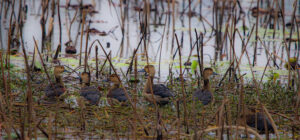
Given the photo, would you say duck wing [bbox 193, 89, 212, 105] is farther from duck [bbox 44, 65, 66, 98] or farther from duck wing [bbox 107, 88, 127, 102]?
duck [bbox 44, 65, 66, 98]

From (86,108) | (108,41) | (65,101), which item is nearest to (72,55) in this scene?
(108,41)

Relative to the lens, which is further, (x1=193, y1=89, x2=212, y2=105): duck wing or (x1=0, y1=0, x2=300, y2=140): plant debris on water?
(x1=193, y1=89, x2=212, y2=105): duck wing

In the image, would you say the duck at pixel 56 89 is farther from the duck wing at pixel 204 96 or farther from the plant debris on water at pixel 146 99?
the duck wing at pixel 204 96

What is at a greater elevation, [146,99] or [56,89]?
[56,89]

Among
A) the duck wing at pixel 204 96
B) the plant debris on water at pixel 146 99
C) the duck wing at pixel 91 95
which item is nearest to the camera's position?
the plant debris on water at pixel 146 99

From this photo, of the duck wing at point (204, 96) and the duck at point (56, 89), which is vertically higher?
the duck at point (56, 89)

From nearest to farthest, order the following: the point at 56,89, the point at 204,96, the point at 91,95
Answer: the point at 91,95 < the point at 204,96 < the point at 56,89

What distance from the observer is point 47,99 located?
4773 millimetres

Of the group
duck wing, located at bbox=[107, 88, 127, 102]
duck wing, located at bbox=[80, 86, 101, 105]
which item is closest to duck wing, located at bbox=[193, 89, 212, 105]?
duck wing, located at bbox=[107, 88, 127, 102]

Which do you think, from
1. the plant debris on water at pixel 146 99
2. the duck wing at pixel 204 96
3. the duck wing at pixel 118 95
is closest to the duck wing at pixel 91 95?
the plant debris on water at pixel 146 99

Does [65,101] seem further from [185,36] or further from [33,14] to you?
[33,14]

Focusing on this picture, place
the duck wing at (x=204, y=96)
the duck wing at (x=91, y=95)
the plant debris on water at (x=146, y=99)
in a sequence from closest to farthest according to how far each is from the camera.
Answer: the plant debris on water at (x=146, y=99)
the duck wing at (x=91, y=95)
the duck wing at (x=204, y=96)

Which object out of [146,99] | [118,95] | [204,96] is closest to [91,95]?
[118,95]

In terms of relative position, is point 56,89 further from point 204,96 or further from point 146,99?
point 204,96
